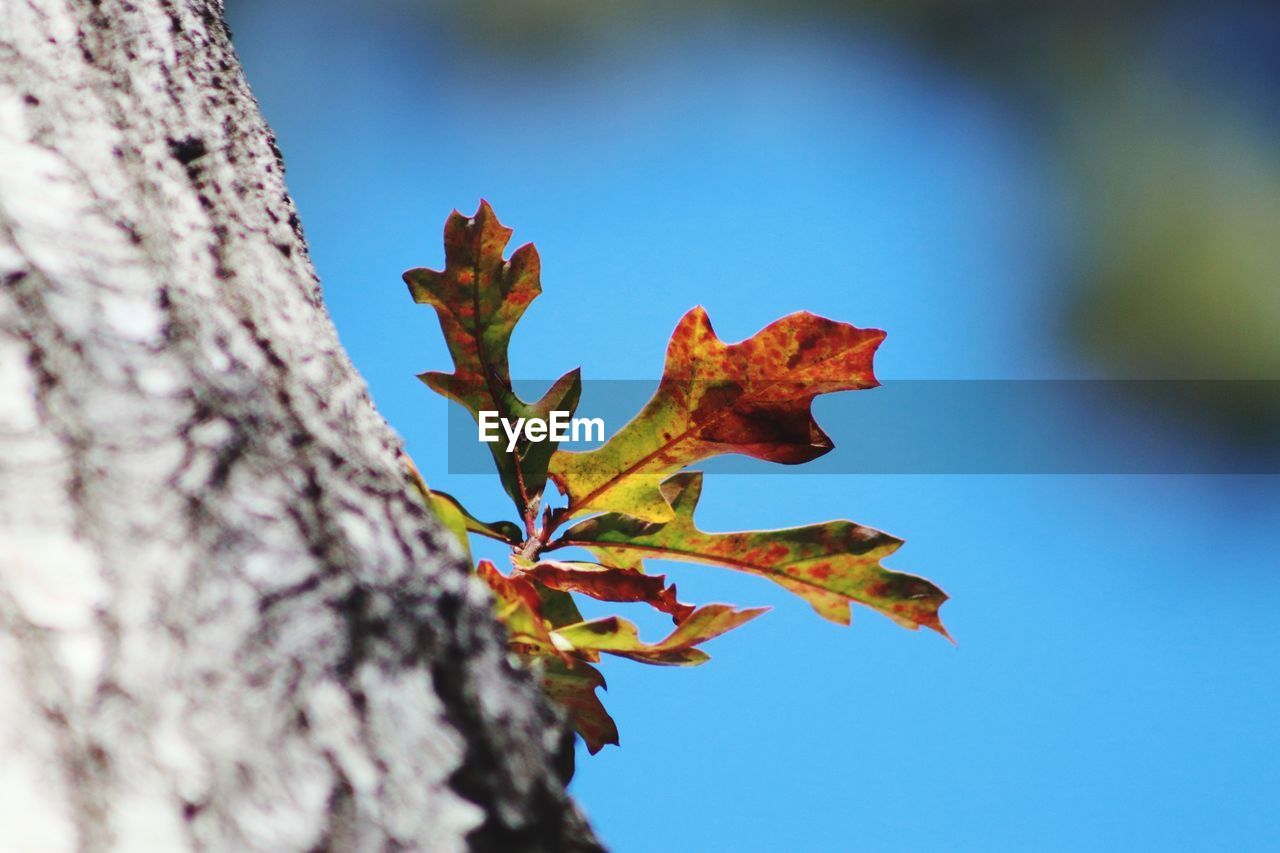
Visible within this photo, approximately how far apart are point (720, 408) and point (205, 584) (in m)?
0.43

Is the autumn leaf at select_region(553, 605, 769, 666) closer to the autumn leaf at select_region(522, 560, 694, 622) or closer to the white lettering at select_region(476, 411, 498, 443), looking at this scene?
the autumn leaf at select_region(522, 560, 694, 622)

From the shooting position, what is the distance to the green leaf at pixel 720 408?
0.69 meters

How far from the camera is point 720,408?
74 cm

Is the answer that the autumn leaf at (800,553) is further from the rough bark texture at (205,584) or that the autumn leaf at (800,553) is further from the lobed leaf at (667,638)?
the rough bark texture at (205,584)

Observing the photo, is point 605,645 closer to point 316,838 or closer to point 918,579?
point 918,579

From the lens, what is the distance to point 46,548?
385 millimetres

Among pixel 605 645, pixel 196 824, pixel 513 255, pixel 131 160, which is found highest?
pixel 513 255

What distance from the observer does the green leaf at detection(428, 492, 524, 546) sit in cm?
65

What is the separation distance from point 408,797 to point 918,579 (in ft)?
1.43

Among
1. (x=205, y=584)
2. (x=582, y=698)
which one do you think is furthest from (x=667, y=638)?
(x=205, y=584)

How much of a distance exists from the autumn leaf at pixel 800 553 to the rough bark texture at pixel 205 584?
0.28 meters

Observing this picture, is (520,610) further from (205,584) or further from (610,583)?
(205,584)

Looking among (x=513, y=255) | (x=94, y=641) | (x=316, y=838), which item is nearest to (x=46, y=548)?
(x=94, y=641)

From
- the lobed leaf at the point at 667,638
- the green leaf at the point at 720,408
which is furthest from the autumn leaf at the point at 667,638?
the green leaf at the point at 720,408
